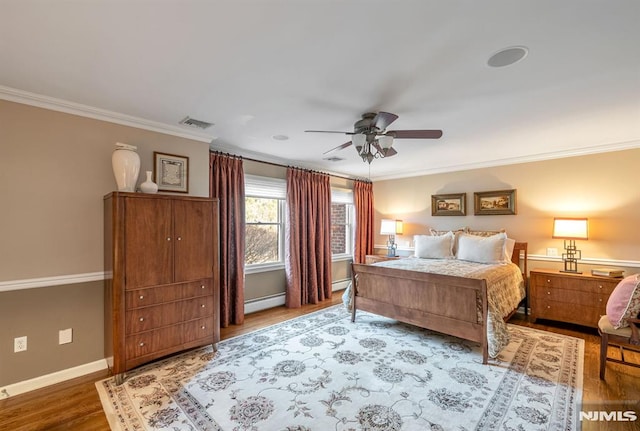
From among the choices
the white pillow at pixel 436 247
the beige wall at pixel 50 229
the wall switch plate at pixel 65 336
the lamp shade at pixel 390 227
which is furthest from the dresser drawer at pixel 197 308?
the lamp shade at pixel 390 227

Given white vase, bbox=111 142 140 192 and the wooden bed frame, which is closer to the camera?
white vase, bbox=111 142 140 192

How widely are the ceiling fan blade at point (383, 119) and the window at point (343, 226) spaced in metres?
3.40

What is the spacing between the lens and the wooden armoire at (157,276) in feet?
8.21

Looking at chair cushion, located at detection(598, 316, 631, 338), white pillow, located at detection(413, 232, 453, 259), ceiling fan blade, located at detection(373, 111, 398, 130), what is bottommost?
chair cushion, located at detection(598, 316, 631, 338)

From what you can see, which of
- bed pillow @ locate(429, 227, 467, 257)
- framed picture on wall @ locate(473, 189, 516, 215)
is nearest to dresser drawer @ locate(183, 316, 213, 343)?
bed pillow @ locate(429, 227, 467, 257)

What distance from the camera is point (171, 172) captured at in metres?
3.24

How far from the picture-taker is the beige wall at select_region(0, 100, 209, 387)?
236 centimetres

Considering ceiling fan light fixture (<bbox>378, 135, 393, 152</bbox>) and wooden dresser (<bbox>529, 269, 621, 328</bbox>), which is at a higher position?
ceiling fan light fixture (<bbox>378, 135, 393, 152</bbox>)

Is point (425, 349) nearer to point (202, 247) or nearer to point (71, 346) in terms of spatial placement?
point (202, 247)

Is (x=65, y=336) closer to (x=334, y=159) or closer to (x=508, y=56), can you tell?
(x=334, y=159)

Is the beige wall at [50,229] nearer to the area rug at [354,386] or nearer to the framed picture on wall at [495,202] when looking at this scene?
the area rug at [354,386]

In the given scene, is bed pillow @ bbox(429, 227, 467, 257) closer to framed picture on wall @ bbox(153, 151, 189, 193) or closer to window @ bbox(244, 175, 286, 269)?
window @ bbox(244, 175, 286, 269)

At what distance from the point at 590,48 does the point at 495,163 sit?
3249 mm

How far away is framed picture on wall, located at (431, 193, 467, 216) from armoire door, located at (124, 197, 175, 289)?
178 inches
